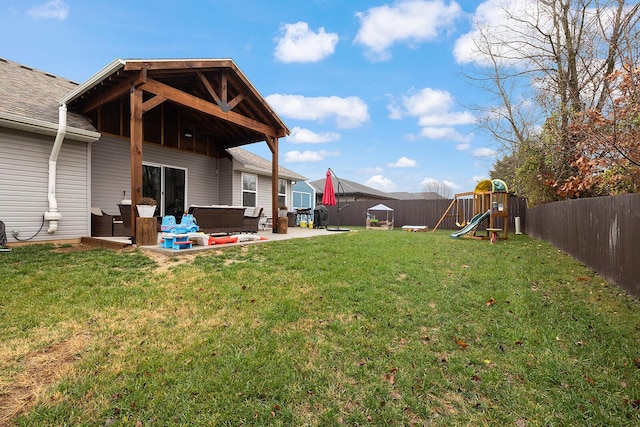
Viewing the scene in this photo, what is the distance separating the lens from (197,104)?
725 centimetres

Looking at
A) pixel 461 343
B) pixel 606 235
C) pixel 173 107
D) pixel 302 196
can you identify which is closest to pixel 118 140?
pixel 173 107

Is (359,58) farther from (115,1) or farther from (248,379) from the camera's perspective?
(248,379)

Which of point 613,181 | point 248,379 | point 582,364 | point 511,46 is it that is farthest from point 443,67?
point 248,379

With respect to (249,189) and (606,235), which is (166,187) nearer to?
(249,189)

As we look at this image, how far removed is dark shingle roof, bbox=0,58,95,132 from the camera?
6168 millimetres

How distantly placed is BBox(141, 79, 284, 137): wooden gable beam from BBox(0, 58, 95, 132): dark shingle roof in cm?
212

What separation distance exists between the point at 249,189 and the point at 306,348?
1038cm

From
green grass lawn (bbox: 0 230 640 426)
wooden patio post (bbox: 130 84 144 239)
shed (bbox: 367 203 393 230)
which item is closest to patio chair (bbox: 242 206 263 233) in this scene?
wooden patio post (bbox: 130 84 144 239)

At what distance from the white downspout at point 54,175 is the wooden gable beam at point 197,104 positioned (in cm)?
204

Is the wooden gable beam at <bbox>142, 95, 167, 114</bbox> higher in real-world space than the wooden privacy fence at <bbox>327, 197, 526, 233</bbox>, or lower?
higher

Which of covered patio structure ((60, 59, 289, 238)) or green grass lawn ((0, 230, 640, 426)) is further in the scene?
covered patio structure ((60, 59, 289, 238))

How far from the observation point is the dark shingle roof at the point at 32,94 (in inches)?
243

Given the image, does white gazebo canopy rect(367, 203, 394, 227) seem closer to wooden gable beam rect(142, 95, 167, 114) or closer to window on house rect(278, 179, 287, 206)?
window on house rect(278, 179, 287, 206)

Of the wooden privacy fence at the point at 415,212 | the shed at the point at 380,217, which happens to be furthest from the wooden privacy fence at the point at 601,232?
the shed at the point at 380,217
